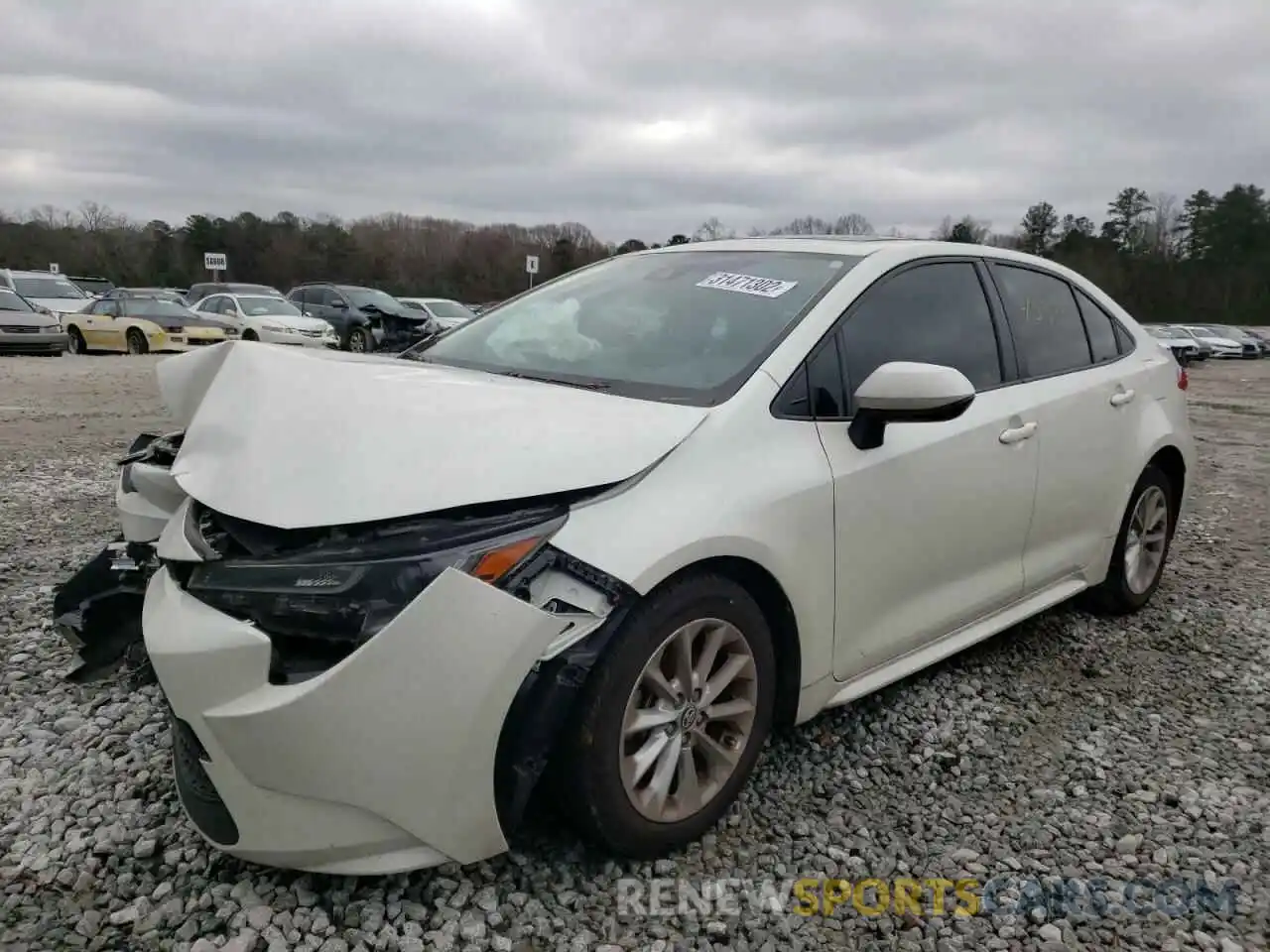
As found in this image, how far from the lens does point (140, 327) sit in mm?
18281

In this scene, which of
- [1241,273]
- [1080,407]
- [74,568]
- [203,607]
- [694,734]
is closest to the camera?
[203,607]

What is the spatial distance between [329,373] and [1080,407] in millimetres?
2772

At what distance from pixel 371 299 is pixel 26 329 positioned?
689 centimetres

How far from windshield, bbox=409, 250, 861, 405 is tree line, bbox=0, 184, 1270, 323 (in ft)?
140

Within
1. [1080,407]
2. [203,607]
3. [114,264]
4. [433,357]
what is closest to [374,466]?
[203,607]

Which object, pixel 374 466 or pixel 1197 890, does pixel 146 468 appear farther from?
pixel 1197 890

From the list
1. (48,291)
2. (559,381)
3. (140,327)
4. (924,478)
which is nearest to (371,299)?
(140,327)

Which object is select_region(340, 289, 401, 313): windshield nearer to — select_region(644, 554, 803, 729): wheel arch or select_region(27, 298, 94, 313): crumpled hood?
select_region(27, 298, 94, 313): crumpled hood

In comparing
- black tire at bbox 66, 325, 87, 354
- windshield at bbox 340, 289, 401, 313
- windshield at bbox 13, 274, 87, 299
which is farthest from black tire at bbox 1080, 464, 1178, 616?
windshield at bbox 13, 274, 87, 299

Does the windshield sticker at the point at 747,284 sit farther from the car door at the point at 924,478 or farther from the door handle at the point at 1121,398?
the door handle at the point at 1121,398

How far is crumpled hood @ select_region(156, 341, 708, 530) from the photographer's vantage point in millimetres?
2021

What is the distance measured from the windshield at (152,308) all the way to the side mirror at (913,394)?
18.9 meters

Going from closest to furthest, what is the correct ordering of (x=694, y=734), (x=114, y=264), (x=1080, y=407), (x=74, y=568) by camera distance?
(x=694, y=734)
(x=1080, y=407)
(x=74, y=568)
(x=114, y=264)

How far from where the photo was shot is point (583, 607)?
2039mm
